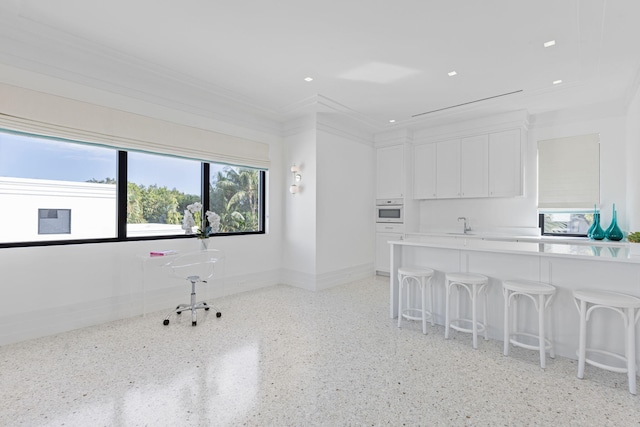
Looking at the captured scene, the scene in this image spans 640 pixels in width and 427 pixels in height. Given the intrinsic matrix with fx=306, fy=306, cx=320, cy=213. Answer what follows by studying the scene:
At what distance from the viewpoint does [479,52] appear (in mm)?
3113

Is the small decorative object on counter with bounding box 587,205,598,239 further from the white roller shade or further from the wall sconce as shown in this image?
the white roller shade

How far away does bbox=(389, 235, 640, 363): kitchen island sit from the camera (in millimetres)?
→ 2393

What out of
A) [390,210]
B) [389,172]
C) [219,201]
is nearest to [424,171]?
[389,172]

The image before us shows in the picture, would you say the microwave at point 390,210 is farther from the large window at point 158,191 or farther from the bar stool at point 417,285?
the large window at point 158,191

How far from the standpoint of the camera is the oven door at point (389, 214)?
5.73 m

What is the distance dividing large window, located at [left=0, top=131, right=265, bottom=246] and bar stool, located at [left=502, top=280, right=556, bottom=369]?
3.44 meters

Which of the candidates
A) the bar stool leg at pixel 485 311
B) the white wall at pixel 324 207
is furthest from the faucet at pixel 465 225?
the bar stool leg at pixel 485 311

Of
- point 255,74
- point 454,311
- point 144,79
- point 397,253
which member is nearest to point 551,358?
point 454,311

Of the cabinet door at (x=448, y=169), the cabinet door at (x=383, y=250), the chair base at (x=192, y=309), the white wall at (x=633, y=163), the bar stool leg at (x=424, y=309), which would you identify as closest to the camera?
the bar stool leg at (x=424, y=309)

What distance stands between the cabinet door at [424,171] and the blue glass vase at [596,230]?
224cm

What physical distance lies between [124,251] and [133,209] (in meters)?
0.51

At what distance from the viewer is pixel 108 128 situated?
335 centimetres

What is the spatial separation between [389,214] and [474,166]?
1662mm

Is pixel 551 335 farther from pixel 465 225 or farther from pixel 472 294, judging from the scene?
pixel 465 225
